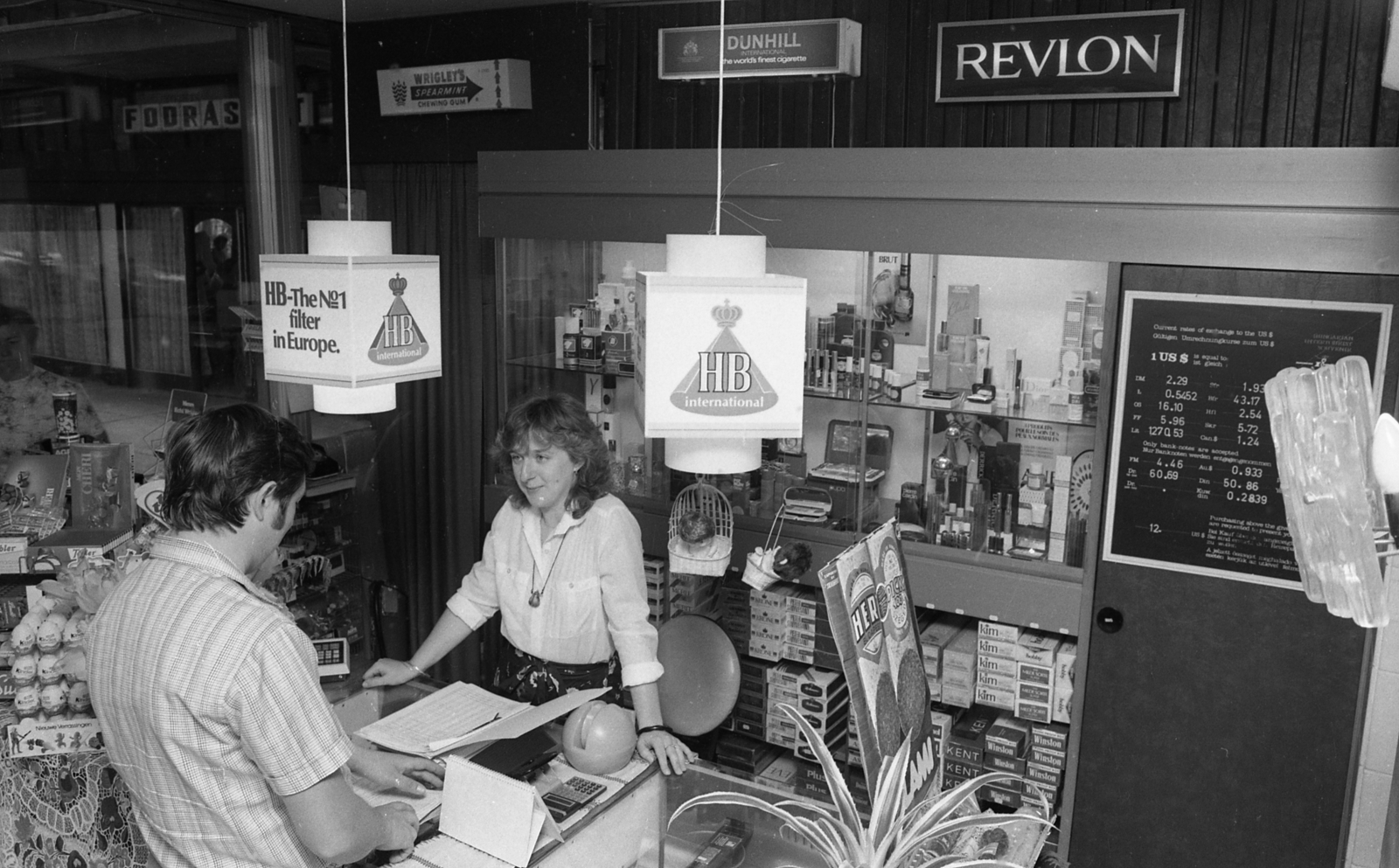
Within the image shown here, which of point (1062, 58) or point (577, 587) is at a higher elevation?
point (1062, 58)

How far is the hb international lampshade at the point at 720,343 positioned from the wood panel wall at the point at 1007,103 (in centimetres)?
202

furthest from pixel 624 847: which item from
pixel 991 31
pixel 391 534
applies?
pixel 391 534

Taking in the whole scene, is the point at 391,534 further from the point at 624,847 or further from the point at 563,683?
the point at 624,847

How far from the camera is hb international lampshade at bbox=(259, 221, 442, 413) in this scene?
2.47 m

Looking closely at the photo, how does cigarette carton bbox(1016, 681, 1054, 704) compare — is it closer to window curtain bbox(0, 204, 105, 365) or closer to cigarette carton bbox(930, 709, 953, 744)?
cigarette carton bbox(930, 709, 953, 744)

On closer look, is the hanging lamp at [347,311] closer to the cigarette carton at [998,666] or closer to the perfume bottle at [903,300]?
the perfume bottle at [903,300]

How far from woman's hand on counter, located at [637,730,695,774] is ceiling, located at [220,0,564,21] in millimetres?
3281

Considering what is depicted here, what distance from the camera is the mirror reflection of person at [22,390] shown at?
4094 mm

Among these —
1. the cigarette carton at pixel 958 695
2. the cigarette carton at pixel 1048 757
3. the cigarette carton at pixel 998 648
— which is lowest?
the cigarette carton at pixel 1048 757

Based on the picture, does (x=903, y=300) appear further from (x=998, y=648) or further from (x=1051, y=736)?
(x=1051, y=736)

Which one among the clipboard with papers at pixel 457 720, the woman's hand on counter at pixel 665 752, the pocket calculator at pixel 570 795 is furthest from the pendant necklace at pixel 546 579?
the pocket calculator at pixel 570 795

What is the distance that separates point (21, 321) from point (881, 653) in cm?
346

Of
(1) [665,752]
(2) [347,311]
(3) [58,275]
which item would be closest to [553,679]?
(1) [665,752]

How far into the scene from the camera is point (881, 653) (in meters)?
2.38
